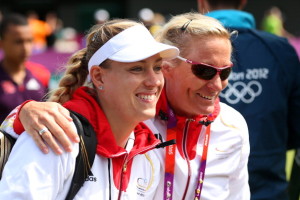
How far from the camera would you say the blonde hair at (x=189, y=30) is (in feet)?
9.68

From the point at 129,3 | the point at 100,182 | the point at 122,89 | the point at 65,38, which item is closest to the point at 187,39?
the point at 122,89

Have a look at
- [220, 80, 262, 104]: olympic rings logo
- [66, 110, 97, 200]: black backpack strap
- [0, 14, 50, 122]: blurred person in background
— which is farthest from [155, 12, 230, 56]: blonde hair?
[0, 14, 50, 122]: blurred person in background

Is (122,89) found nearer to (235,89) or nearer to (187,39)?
(187,39)

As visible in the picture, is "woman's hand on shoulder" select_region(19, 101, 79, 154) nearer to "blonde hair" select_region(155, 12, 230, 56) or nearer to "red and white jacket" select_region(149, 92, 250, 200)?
"red and white jacket" select_region(149, 92, 250, 200)

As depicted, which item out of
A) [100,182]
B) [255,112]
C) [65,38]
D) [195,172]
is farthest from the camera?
[65,38]

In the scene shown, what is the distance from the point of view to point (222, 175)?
9.84 feet

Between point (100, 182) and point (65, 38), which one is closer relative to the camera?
point (100, 182)

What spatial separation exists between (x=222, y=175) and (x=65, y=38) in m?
16.4

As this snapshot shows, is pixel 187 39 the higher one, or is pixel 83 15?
pixel 187 39

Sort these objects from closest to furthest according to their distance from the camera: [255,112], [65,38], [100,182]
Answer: [100,182], [255,112], [65,38]

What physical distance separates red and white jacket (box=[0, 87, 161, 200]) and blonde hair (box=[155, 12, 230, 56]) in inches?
18.9

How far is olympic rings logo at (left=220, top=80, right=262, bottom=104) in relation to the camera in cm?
386

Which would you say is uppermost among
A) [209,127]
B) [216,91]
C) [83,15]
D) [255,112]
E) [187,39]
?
[187,39]

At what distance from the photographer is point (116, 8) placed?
26.9 m
